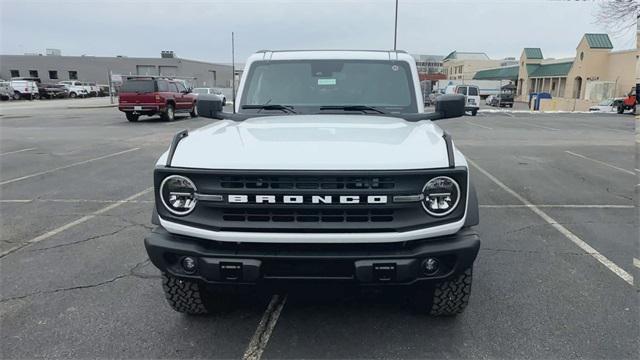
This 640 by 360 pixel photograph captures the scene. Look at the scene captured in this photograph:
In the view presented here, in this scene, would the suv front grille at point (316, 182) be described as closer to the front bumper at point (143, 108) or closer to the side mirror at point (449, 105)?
the side mirror at point (449, 105)

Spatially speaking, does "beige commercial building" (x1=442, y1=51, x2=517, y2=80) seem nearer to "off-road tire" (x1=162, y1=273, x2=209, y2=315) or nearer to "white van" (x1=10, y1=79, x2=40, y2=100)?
"white van" (x1=10, y1=79, x2=40, y2=100)

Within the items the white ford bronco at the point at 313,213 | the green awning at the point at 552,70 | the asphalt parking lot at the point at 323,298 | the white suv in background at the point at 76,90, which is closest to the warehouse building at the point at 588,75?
the green awning at the point at 552,70

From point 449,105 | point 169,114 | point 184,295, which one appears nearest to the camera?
point 184,295

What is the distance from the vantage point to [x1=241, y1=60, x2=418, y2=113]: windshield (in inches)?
160

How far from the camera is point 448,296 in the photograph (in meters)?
→ 3.05

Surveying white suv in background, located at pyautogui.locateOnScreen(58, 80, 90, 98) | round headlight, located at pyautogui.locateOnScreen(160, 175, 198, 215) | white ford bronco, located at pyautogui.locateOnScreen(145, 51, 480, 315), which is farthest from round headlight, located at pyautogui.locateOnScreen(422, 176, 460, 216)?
white suv in background, located at pyautogui.locateOnScreen(58, 80, 90, 98)

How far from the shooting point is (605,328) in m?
3.18

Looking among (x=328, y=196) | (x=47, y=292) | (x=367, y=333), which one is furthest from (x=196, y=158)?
(x=47, y=292)

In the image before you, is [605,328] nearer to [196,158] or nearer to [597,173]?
[196,158]

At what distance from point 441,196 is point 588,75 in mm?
54394

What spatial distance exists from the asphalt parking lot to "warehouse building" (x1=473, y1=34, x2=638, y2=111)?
39930 millimetres

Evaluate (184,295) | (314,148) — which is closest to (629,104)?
(314,148)

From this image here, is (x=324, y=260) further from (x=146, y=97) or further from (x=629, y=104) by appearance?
(x=629, y=104)

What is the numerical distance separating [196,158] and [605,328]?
3025 mm
